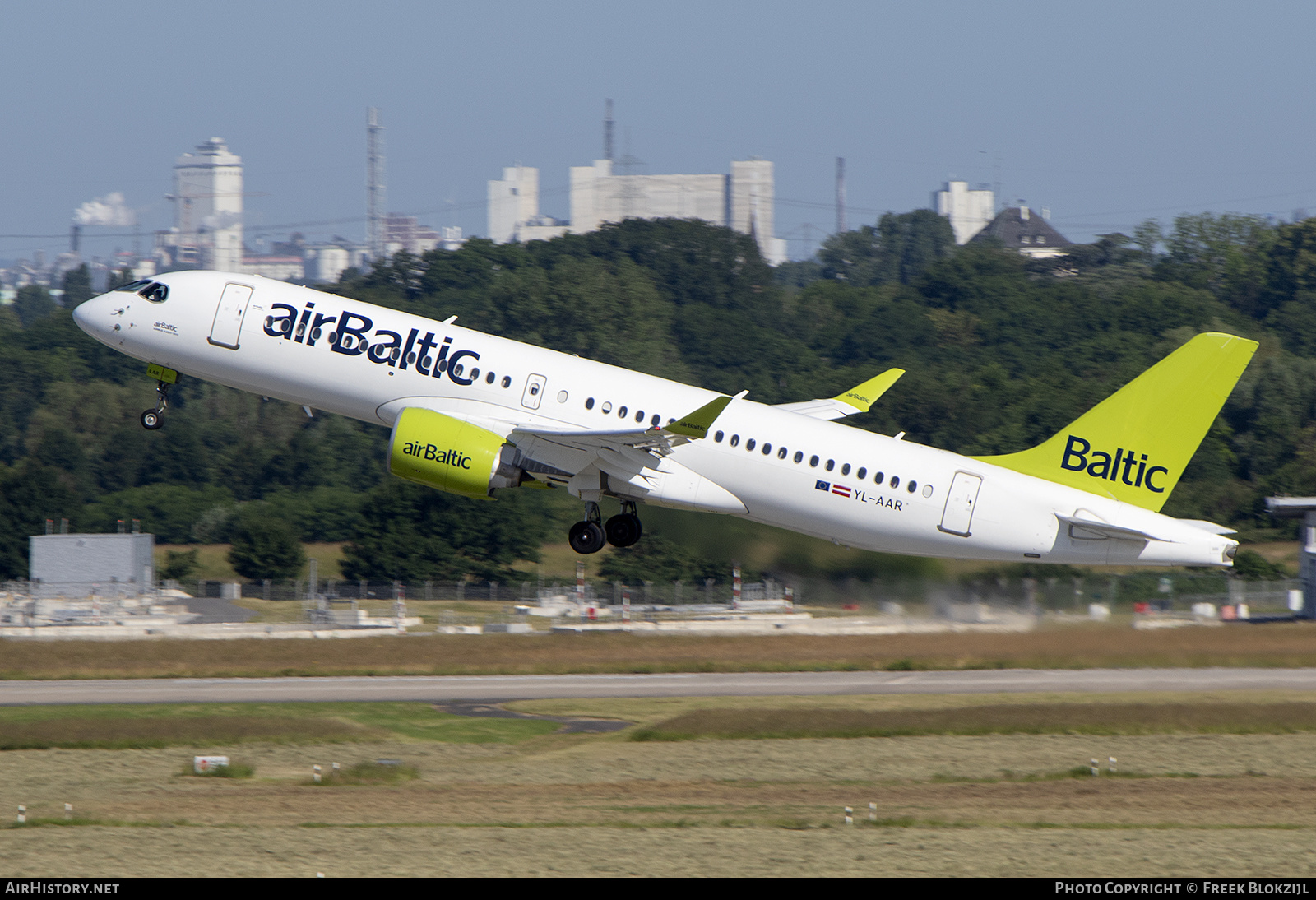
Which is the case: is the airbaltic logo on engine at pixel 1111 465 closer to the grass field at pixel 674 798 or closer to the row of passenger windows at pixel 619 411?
the grass field at pixel 674 798

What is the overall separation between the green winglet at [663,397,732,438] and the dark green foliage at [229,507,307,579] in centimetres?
5103

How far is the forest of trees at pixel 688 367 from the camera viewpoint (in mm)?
82125

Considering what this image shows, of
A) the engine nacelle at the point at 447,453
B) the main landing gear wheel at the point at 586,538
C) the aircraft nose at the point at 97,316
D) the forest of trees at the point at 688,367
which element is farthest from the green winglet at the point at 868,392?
the forest of trees at the point at 688,367

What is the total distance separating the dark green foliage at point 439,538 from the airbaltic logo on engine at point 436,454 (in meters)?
44.4

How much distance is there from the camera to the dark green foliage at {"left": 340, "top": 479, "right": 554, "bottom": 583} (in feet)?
251

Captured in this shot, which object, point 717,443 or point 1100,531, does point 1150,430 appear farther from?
point 717,443

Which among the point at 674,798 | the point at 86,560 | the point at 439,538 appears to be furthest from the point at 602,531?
the point at 439,538

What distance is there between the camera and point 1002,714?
3203 centimetres

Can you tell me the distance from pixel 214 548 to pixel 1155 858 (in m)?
71.8

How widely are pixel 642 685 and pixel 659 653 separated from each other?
459 cm

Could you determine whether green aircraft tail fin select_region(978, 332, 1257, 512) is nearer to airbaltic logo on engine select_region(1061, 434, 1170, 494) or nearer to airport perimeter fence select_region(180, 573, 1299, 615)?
airbaltic logo on engine select_region(1061, 434, 1170, 494)

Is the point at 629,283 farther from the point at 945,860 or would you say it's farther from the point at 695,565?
the point at 945,860

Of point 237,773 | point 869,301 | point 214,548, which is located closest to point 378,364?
point 237,773

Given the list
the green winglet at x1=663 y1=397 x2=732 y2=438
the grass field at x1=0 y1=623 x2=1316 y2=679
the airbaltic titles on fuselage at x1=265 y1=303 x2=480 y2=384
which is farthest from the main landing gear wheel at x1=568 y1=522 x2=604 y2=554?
the grass field at x1=0 y1=623 x2=1316 y2=679
